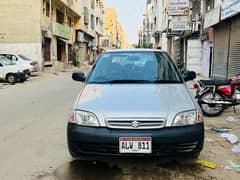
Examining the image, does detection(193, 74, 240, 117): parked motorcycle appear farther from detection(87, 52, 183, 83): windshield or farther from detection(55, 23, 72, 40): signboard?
detection(55, 23, 72, 40): signboard

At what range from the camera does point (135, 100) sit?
390 cm

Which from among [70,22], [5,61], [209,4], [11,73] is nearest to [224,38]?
[209,4]

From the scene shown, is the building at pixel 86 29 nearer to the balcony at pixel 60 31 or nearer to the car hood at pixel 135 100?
the balcony at pixel 60 31

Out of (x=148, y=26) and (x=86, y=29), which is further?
(x=148, y=26)

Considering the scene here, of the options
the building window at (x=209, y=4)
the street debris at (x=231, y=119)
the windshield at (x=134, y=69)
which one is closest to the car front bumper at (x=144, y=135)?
the windshield at (x=134, y=69)

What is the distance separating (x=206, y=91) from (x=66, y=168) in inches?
193

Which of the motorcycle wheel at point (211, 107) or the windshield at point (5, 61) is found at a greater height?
the windshield at point (5, 61)

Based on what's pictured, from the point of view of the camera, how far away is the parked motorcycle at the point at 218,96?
7.57 meters

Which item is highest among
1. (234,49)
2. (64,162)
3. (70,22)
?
(70,22)

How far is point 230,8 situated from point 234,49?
2.11 m

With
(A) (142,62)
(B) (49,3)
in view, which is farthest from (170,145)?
(B) (49,3)

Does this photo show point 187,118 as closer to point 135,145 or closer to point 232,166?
point 135,145

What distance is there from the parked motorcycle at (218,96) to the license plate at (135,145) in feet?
14.7

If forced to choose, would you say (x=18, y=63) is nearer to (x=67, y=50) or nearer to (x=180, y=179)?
(x=180, y=179)
